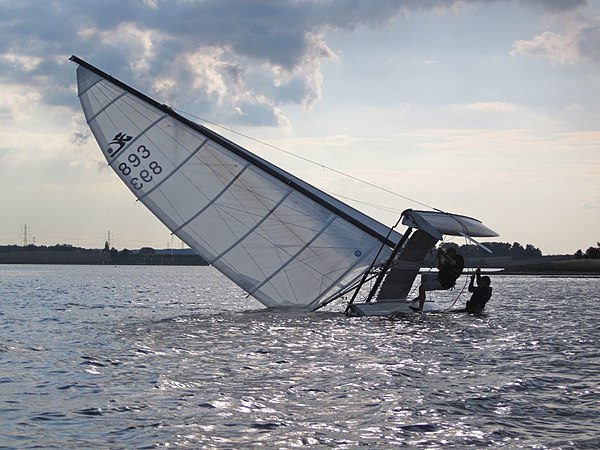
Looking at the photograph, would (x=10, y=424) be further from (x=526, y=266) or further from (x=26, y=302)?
(x=526, y=266)

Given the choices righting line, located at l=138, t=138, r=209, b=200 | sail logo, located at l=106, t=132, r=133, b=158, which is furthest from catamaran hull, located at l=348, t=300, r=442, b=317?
sail logo, located at l=106, t=132, r=133, b=158

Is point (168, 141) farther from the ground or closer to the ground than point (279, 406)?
farther from the ground

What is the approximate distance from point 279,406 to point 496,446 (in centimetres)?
380

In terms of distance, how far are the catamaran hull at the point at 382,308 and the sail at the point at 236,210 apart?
99 cm

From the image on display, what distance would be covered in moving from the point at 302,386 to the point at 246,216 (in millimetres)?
12761

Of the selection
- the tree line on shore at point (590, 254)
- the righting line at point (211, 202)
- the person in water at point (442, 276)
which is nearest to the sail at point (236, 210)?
the righting line at point (211, 202)

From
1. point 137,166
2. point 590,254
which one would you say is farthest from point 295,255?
point 590,254

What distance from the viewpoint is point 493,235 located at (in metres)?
28.2

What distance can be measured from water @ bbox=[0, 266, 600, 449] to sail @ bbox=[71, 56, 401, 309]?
6.10 feet

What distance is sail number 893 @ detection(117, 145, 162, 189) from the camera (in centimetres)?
2714

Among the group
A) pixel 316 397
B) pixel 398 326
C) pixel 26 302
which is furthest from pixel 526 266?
pixel 316 397

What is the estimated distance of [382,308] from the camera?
92.0 feet

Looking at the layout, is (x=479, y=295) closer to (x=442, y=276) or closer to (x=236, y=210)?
(x=442, y=276)

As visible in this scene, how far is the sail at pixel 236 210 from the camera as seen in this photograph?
27109 mm
